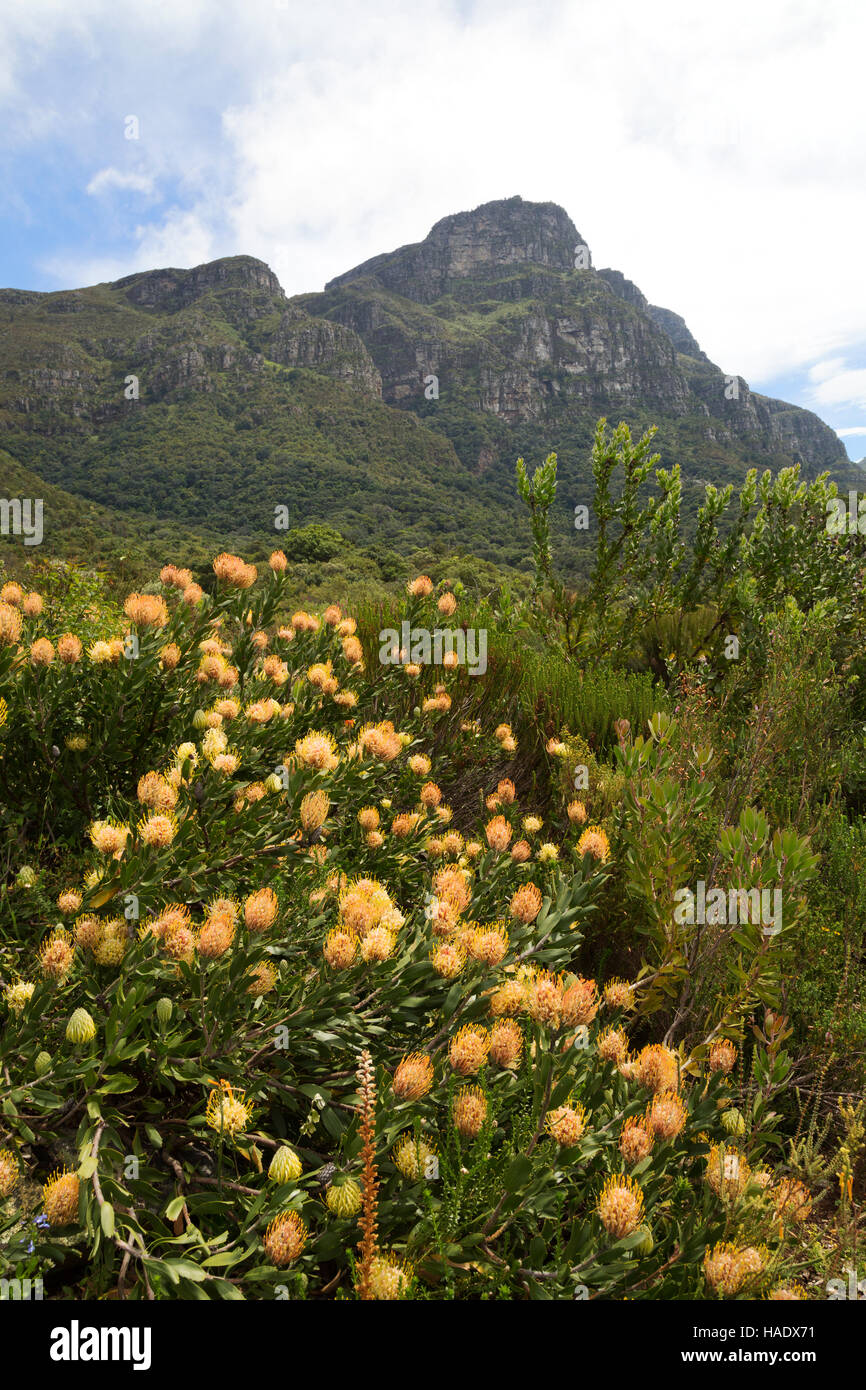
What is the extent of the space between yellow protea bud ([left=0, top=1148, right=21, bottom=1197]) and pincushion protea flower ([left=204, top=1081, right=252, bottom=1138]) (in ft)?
0.99

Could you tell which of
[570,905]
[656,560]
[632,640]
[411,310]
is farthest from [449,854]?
[411,310]

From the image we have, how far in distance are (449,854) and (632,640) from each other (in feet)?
15.3

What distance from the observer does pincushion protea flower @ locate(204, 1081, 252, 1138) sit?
1094 millimetres

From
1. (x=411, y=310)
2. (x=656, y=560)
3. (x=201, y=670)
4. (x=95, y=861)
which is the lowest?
(x=95, y=861)

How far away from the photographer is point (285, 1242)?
98 cm

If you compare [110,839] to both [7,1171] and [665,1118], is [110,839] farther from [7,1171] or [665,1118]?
[665,1118]

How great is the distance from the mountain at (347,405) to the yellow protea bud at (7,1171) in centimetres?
3070

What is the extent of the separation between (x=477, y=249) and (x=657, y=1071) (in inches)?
7560

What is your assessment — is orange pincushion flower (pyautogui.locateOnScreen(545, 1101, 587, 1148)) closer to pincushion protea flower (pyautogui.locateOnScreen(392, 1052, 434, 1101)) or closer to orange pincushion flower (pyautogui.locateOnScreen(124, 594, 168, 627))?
pincushion protea flower (pyautogui.locateOnScreen(392, 1052, 434, 1101))

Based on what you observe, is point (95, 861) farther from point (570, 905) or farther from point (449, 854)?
point (570, 905)

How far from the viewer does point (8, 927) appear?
5.88ft

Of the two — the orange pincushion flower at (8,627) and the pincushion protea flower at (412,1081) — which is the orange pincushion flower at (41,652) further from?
the pincushion protea flower at (412,1081)

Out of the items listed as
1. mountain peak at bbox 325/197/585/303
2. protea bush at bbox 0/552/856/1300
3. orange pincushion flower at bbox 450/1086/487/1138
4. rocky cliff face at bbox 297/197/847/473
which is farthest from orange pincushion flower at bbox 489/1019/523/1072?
mountain peak at bbox 325/197/585/303

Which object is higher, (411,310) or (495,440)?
(411,310)
